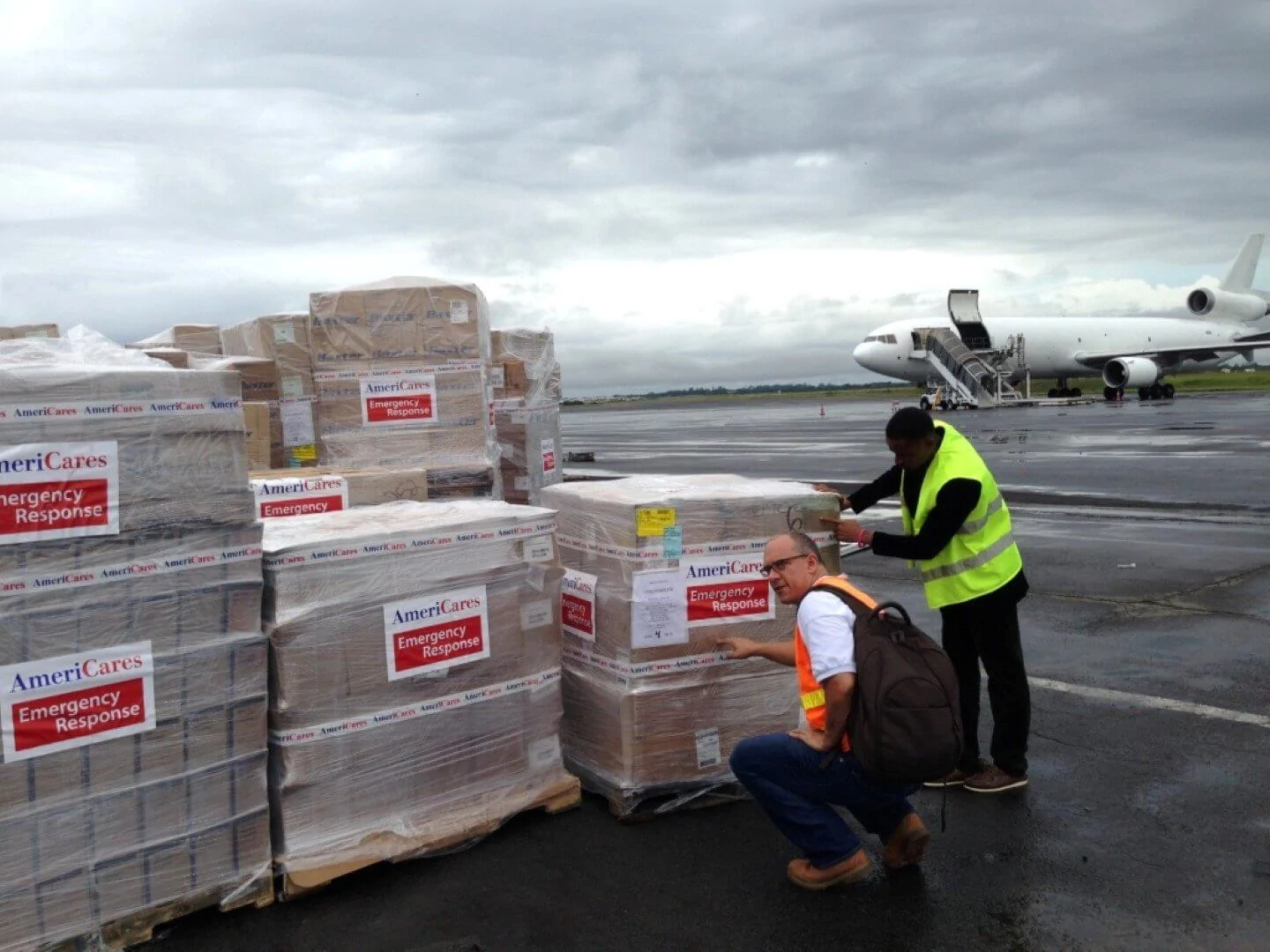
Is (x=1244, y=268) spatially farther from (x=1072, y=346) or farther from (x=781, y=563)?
(x=781, y=563)

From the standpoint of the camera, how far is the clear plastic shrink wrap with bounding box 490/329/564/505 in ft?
28.8

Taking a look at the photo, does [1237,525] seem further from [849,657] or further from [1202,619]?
[849,657]

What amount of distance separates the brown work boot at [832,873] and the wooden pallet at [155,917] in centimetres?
198

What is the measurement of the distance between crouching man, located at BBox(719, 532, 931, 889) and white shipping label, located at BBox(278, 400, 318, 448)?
3981 mm

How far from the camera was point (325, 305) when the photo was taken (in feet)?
21.9

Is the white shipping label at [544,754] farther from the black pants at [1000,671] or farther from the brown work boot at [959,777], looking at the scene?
the black pants at [1000,671]

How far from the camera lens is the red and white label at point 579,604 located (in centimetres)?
476

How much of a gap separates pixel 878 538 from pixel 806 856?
1450mm

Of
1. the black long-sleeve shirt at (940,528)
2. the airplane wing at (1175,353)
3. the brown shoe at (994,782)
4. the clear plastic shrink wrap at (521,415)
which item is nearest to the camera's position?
the black long-sleeve shirt at (940,528)

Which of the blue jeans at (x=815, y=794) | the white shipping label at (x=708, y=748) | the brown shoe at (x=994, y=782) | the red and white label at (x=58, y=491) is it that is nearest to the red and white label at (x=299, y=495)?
the red and white label at (x=58, y=491)

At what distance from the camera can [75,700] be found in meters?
3.47

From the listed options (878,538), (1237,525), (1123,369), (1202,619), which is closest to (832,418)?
(1123,369)

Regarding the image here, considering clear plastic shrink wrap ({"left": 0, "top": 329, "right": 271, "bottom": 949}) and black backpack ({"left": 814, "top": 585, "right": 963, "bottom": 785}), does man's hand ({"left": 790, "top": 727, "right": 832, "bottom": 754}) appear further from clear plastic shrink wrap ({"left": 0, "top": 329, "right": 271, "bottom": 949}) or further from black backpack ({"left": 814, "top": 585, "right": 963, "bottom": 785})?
clear plastic shrink wrap ({"left": 0, "top": 329, "right": 271, "bottom": 949})

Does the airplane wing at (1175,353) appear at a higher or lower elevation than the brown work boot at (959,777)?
higher
